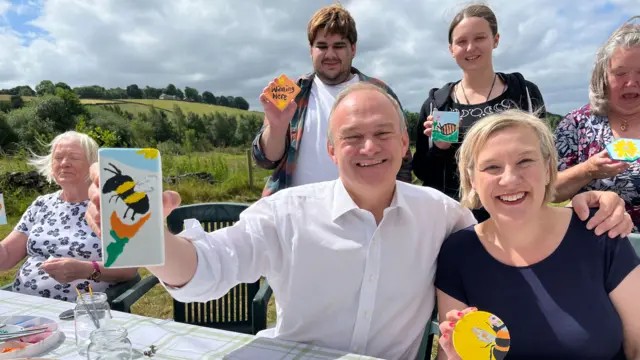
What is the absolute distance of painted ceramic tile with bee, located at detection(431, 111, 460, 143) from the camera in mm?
2639

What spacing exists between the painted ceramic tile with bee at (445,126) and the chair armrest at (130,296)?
1.95 meters

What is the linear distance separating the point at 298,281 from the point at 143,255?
2.22 ft

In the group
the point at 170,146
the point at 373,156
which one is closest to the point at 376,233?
the point at 373,156

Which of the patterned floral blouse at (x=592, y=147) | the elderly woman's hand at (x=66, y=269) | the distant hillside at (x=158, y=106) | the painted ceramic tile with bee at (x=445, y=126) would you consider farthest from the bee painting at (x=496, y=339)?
the distant hillside at (x=158, y=106)

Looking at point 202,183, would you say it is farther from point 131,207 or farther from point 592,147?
point 131,207

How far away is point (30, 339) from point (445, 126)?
2.34 m

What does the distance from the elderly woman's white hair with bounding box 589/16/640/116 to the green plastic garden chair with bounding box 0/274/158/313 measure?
2.67m

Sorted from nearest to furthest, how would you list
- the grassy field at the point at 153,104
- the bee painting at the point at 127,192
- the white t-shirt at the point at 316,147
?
1. the bee painting at the point at 127,192
2. the white t-shirt at the point at 316,147
3. the grassy field at the point at 153,104

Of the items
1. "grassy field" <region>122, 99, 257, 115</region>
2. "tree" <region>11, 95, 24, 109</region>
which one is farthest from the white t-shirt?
"tree" <region>11, 95, 24, 109</region>

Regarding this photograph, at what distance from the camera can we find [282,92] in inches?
103

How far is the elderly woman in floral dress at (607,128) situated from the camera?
2070 mm

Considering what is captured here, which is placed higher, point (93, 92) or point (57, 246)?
point (93, 92)

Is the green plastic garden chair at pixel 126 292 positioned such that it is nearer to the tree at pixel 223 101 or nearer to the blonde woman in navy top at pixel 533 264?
the blonde woman in navy top at pixel 533 264

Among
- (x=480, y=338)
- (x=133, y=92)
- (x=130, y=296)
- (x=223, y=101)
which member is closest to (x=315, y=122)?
(x=130, y=296)
